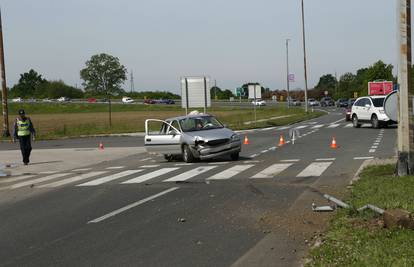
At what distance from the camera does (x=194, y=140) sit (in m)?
16.8

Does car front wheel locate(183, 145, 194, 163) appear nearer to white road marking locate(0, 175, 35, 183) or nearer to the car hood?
the car hood

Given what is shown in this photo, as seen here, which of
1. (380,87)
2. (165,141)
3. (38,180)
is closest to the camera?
(38,180)

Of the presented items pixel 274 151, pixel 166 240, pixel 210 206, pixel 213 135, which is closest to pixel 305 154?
pixel 274 151

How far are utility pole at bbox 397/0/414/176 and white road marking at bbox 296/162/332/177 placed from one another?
101 inches

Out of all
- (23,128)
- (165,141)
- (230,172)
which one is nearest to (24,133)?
(23,128)

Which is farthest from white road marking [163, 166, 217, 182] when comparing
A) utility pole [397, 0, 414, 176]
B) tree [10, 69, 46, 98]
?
tree [10, 69, 46, 98]

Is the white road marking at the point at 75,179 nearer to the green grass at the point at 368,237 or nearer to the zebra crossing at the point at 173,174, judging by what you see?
the zebra crossing at the point at 173,174

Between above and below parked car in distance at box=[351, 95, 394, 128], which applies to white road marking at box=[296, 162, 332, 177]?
below

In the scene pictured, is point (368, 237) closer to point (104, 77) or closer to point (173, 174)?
point (173, 174)

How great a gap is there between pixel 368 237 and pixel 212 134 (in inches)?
426

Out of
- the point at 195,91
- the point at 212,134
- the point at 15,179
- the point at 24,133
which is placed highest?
the point at 195,91

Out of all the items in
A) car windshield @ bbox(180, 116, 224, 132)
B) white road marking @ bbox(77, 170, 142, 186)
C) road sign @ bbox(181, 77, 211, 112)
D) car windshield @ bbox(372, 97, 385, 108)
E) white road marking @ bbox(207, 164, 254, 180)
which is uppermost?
road sign @ bbox(181, 77, 211, 112)

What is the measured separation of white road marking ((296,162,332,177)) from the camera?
508 inches

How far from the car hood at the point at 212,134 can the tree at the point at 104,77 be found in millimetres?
26698
